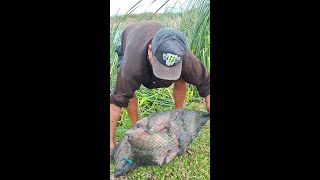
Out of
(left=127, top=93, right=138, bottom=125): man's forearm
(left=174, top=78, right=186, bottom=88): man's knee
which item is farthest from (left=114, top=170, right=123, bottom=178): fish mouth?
(left=174, top=78, right=186, bottom=88): man's knee

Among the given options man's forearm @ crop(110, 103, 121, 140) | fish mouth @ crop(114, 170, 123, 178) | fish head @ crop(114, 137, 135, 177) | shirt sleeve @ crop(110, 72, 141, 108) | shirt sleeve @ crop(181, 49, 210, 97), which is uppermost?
shirt sleeve @ crop(181, 49, 210, 97)

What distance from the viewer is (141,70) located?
10.8 ft

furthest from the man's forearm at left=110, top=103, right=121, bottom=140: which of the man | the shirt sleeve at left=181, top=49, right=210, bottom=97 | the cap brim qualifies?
the shirt sleeve at left=181, top=49, right=210, bottom=97

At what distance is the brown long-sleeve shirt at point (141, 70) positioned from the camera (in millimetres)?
3286

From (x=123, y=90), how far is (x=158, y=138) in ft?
1.18

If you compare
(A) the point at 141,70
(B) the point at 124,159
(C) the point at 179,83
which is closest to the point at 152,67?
(A) the point at 141,70

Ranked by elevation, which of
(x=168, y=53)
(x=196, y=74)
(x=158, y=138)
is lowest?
(x=158, y=138)

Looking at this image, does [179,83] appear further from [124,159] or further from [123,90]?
[124,159]

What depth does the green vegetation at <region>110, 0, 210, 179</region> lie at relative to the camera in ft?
11.0

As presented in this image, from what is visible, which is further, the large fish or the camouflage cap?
the large fish

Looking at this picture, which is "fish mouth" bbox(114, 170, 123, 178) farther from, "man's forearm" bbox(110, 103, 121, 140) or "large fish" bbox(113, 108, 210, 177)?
"man's forearm" bbox(110, 103, 121, 140)

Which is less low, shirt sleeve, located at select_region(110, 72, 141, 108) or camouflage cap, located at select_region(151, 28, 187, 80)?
camouflage cap, located at select_region(151, 28, 187, 80)

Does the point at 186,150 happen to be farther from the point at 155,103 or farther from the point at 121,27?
the point at 121,27
